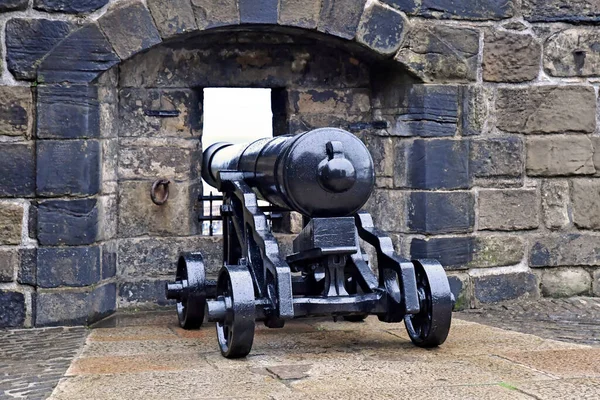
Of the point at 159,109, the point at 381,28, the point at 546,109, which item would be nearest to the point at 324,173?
the point at 381,28

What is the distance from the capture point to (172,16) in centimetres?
536

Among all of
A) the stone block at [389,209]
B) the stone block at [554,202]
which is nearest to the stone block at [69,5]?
the stone block at [389,209]

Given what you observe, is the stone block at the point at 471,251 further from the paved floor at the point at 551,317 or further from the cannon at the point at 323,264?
the cannon at the point at 323,264

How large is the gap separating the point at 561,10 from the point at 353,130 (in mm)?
→ 1497

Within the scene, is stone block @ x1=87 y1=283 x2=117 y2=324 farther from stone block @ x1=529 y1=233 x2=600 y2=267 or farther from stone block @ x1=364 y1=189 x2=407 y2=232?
stone block @ x1=529 y1=233 x2=600 y2=267

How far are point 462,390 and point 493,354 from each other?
78cm

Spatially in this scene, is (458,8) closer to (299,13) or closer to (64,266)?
(299,13)

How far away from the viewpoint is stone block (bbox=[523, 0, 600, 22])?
5.92 m

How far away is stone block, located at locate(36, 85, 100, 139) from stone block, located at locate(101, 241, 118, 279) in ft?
2.41

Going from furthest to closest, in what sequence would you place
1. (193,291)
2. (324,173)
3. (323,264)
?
(193,291)
(323,264)
(324,173)

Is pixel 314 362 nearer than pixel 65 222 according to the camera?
Yes

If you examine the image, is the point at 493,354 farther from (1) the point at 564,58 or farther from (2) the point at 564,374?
(1) the point at 564,58

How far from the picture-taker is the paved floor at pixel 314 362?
354 centimetres

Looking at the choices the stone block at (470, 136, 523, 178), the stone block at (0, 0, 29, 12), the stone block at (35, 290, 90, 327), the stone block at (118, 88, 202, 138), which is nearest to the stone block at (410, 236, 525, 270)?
the stone block at (470, 136, 523, 178)
